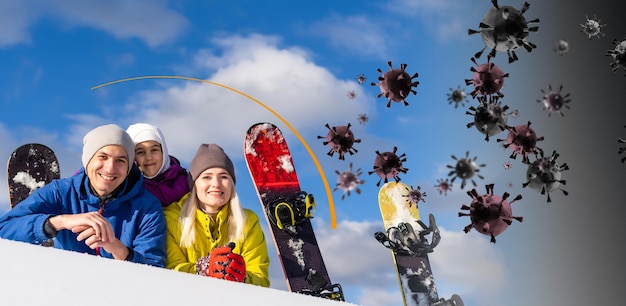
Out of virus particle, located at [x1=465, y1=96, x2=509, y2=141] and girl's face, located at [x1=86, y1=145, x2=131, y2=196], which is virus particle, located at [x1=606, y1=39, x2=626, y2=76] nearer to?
virus particle, located at [x1=465, y1=96, x2=509, y2=141]

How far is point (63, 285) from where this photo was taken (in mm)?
2680

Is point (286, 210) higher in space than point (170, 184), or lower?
higher

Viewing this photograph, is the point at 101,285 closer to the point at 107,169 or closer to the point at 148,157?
the point at 107,169

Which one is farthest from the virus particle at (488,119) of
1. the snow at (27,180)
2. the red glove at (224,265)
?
the snow at (27,180)

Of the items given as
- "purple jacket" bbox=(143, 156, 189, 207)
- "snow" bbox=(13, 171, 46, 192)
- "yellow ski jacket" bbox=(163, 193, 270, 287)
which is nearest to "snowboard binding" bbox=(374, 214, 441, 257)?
"yellow ski jacket" bbox=(163, 193, 270, 287)

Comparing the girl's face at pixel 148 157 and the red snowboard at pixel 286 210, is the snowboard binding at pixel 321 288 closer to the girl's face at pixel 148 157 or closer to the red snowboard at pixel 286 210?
the red snowboard at pixel 286 210

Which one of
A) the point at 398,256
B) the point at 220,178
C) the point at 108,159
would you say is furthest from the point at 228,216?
the point at 398,256

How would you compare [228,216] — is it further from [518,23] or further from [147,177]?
[518,23]

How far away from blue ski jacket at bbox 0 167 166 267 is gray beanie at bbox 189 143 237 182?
17.7 inches

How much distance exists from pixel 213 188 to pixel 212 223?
0.79 feet

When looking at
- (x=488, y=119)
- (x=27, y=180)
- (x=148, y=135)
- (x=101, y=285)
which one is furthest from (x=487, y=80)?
(x=27, y=180)

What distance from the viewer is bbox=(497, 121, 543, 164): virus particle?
10.2 ft

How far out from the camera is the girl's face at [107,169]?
409 centimetres

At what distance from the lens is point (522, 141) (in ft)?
10.2
